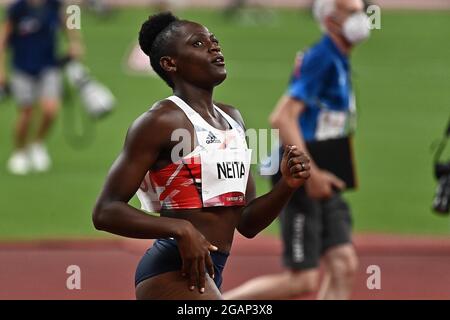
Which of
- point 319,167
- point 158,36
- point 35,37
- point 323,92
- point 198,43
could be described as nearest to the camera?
point 198,43

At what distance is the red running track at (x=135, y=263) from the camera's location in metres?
9.41

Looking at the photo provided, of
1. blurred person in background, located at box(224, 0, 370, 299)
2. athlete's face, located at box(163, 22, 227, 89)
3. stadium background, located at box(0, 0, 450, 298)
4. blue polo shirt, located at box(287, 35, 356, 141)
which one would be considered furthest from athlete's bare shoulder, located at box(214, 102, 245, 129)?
stadium background, located at box(0, 0, 450, 298)

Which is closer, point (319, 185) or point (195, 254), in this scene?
point (195, 254)

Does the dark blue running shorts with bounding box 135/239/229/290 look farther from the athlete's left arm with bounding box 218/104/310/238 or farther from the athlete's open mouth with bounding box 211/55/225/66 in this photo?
the athlete's open mouth with bounding box 211/55/225/66

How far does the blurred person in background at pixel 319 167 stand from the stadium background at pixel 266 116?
5.71 feet

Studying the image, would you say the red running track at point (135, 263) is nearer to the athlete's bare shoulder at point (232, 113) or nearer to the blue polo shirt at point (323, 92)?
the blue polo shirt at point (323, 92)

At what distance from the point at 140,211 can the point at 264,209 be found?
2.24 feet

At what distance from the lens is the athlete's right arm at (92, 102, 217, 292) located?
4.96 m

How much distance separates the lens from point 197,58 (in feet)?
17.5

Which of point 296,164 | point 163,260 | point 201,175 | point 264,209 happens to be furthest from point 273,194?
point 163,260

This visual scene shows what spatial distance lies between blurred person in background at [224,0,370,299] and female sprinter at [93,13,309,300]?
240 cm

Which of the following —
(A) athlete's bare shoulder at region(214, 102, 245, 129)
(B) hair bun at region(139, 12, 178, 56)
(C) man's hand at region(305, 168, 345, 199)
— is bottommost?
(C) man's hand at region(305, 168, 345, 199)

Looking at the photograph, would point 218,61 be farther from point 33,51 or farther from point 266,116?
point 266,116

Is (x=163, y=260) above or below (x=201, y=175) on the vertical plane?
below
